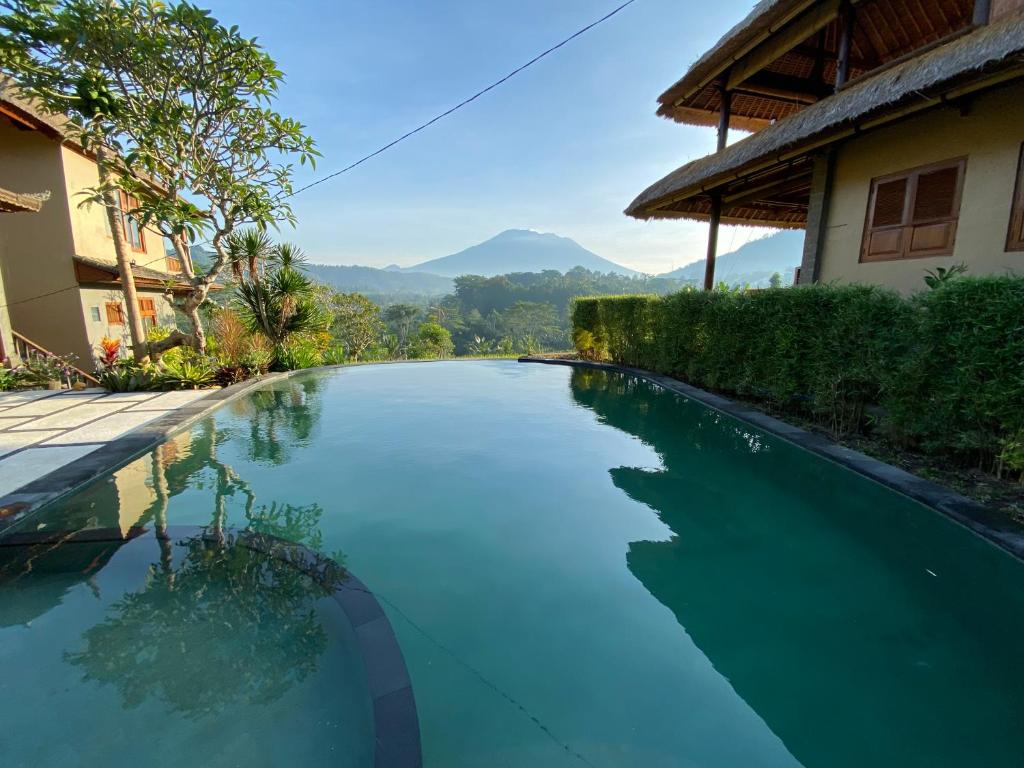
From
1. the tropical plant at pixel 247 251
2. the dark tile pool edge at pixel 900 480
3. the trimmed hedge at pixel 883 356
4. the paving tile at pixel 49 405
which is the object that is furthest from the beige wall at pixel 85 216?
the dark tile pool edge at pixel 900 480

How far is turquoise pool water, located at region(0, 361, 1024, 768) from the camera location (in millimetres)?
1971

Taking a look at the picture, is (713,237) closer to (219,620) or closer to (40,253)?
(219,620)

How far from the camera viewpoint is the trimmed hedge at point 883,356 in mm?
3848

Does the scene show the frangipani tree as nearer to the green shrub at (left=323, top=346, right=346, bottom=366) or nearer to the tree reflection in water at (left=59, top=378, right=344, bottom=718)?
the green shrub at (left=323, top=346, right=346, bottom=366)

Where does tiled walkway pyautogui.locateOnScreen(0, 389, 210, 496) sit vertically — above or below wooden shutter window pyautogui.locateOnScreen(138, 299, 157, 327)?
below

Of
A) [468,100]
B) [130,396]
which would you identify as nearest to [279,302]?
[130,396]

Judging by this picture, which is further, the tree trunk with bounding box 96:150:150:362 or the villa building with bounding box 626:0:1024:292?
the tree trunk with bounding box 96:150:150:362

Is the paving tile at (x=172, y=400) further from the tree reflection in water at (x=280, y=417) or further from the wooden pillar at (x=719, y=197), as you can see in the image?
the wooden pillar at (x=719, y=197)

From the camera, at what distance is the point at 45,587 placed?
2982mm

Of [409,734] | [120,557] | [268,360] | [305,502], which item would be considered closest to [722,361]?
[305,502]

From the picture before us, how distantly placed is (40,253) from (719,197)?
15806mm

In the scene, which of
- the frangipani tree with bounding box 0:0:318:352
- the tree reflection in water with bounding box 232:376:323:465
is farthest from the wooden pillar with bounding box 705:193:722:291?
the tree reflection in water with bounding box 232:376:323:465

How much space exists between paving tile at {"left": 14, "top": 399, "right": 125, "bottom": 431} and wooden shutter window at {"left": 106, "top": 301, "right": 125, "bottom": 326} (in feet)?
19.1

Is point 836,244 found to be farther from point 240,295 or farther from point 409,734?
point 240,295
